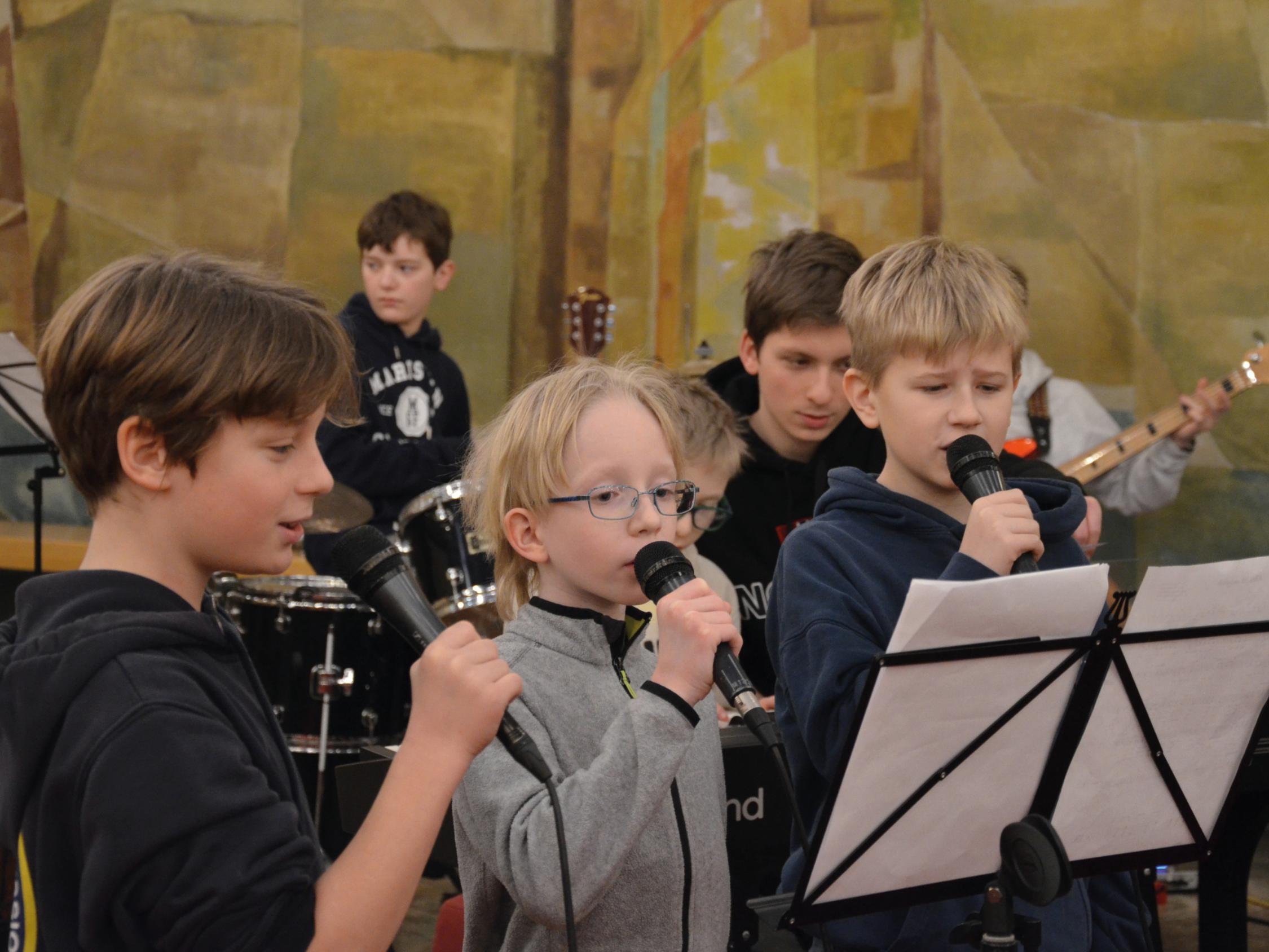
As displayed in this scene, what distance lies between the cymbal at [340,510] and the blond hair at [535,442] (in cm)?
203

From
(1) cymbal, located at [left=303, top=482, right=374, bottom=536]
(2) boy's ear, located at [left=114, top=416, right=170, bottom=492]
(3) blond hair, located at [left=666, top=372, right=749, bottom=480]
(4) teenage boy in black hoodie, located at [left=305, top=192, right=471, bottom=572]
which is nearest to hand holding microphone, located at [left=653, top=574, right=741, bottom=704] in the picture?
(2) boy's ear, located at [left=114, top=416, right=170, bottom=492]

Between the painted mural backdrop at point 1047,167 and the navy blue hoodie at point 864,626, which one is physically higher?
the painted mural backdrop at point 1047,167

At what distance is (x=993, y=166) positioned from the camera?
5277 mm

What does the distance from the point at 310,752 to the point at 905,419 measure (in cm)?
265

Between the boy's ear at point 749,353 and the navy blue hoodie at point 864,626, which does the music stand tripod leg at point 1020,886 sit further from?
the boy's ear at point 749,353

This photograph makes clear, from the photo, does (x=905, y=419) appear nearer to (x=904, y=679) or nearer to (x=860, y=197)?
(x=904, y=679)

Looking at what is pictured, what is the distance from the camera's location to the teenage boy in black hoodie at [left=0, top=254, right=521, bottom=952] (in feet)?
3.69

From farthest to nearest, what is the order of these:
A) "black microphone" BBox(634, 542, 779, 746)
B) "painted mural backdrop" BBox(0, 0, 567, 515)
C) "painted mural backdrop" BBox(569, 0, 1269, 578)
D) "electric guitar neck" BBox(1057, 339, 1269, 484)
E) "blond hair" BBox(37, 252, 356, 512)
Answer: "painted mural backdrop" BBox(0, 0, 567, 515) < "painted mural backdrop" BBox(569, 0, 1269, 578) < "electric guitar neck" BBox(1057, 339, 1269, 484) < "black microphone" BBox(634, 542, 779, 746) < "blond hair" BBox(37, 252, 356, 512)

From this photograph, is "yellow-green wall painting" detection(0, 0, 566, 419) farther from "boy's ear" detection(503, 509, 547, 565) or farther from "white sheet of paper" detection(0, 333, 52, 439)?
"boy's ear" detection(503, 509, 547, 565)

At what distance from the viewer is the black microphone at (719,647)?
136cm

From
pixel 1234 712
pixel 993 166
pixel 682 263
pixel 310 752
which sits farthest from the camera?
pixel 682 263

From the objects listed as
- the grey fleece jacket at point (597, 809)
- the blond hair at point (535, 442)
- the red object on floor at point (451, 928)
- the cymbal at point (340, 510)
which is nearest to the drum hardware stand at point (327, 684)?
the cymbal at point (340, 510)

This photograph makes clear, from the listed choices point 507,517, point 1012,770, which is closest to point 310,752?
point 507,517

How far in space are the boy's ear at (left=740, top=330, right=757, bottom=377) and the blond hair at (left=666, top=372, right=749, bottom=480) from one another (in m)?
0.28
